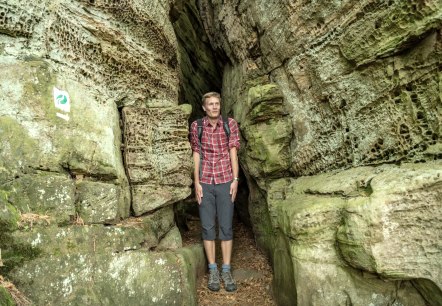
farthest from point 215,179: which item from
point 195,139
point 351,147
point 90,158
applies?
point 351,147

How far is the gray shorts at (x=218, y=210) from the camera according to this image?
6027 mm

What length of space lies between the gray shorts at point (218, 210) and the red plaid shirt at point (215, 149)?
0.15m

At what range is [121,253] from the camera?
4797 mm

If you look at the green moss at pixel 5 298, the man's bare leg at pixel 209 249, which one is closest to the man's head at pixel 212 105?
the man's bare leg at pixel 209 249

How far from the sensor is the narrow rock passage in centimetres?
555

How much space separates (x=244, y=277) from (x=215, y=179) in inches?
78.8

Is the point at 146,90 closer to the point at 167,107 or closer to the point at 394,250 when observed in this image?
the point at 167,107

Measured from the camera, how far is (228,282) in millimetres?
5785

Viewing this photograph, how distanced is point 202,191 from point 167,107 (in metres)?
1.83

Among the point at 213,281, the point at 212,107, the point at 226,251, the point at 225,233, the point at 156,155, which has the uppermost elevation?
the point at 212,107

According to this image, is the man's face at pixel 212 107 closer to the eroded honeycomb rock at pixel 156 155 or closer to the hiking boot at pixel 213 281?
the eroded honeycomb rock at pixel 156 155

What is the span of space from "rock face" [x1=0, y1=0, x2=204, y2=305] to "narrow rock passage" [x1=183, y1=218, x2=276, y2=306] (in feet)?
1.62

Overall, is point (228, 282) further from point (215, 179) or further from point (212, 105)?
point (212, 105)

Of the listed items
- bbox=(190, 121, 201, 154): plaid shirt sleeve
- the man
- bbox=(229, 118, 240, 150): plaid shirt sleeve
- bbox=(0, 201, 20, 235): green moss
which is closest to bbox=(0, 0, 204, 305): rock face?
bbox=(0, 201, 20, 235): green moss
